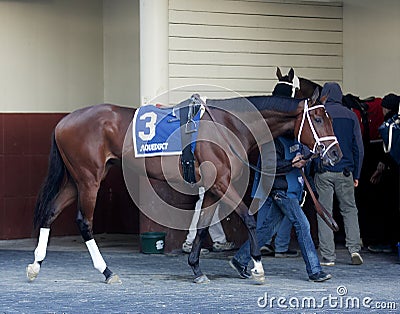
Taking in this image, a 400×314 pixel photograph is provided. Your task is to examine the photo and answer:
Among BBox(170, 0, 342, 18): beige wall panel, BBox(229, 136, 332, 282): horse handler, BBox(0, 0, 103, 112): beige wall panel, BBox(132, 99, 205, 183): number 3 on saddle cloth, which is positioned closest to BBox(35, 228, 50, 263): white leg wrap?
BBox(132, 99, 205, 183): number 3 on saddle cloth

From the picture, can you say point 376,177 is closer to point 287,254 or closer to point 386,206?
point 386,206

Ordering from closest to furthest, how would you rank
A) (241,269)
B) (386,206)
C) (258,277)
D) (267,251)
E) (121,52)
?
(258,277)
(241,269)
(267,251)
(386,206)
(121,52)

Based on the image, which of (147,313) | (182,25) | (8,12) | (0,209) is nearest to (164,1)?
(182,25)

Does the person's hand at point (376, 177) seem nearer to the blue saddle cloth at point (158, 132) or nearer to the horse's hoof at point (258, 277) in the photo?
the horse's hoof at point (258, 277)

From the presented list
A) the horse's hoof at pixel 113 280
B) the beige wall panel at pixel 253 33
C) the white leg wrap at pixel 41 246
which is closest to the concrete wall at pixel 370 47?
the beige wall panel at pixel 253 33

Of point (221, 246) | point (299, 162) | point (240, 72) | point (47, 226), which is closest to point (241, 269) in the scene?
point (299, 162)

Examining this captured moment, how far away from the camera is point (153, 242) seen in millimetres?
12391

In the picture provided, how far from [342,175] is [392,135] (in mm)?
736

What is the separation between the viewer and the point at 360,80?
45.3 ft

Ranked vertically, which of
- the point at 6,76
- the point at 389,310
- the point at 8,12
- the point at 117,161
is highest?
the point at 8,12

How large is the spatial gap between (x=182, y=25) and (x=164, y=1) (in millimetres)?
381

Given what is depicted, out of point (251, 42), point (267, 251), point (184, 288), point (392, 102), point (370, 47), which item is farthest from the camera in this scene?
point (370, 47)

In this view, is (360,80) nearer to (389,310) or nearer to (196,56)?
(196,56)

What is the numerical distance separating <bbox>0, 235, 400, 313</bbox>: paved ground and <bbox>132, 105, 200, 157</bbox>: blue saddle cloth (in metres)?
1.31
